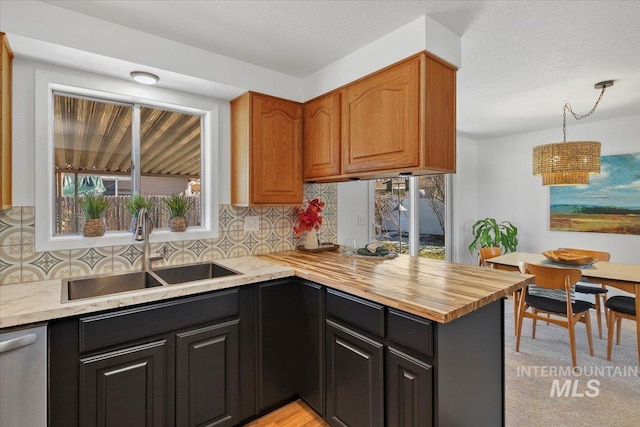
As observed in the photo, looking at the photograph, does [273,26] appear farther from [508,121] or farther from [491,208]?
[491,208]

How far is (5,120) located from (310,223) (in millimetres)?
1928

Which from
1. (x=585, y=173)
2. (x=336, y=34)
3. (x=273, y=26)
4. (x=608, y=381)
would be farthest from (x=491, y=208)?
(x=273, y=26)

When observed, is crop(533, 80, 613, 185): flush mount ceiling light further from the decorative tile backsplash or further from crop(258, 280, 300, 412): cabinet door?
crop(258, 280, 300, 412): cabinet door

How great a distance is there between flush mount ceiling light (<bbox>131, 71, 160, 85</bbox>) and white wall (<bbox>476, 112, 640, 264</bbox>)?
14.7ft

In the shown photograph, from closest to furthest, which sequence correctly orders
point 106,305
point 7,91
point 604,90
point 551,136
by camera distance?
1. point 106,305
2. point 7,91
3. point 604,90
4. point 551,136

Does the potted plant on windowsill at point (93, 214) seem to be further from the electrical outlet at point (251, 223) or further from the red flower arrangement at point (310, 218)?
the red flower arrangement at point (310, 218)

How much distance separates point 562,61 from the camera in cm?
232

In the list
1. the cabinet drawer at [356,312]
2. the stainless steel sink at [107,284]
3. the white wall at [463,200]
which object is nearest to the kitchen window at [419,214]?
the white wall at [463,200]

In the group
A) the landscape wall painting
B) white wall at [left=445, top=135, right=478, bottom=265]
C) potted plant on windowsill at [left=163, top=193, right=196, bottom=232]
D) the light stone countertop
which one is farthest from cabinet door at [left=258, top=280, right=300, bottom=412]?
the landscape wall painting

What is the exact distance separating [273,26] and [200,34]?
1.49ft

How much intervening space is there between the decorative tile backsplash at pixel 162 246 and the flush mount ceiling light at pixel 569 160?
2.06m

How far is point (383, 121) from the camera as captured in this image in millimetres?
1971

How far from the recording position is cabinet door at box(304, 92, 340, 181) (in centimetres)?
231

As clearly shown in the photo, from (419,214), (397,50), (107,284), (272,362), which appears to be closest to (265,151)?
(397,50)
